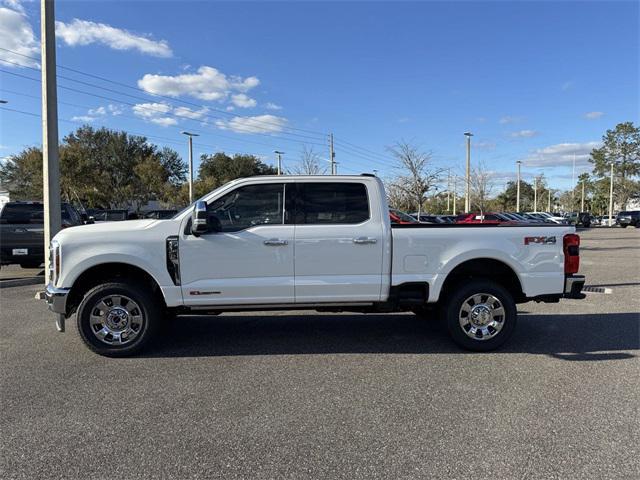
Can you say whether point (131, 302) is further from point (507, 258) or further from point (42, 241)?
point (42, 241)

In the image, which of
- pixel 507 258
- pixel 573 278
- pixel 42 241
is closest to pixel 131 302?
pixel 507 258

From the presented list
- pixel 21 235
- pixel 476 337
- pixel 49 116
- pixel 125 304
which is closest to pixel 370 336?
pixel 476 337

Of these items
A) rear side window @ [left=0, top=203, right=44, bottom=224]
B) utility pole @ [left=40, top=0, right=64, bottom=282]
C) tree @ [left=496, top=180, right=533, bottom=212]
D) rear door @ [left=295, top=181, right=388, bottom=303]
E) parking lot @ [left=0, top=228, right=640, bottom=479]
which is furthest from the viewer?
tree @ [left=496, top=180, right=533, bottom=212]

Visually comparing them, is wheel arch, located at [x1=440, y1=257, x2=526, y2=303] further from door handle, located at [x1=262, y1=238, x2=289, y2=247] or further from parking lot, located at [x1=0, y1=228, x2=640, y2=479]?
door handle, located at [x1=262, y1=238, x2=289, y2=247]

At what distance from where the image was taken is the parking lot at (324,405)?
10.0ft

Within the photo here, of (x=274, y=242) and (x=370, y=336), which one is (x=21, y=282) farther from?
(x=370, y=336)

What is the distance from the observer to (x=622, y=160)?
79.5 m

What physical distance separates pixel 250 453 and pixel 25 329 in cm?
500

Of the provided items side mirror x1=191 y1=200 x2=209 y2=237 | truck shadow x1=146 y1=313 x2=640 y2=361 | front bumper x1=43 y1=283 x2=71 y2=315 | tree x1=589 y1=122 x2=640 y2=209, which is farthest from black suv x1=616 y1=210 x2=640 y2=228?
front bumper x1=43 y1=283 x2=71 y2=315

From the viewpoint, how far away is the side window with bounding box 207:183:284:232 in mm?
5262

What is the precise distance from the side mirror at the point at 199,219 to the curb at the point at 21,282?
26.1 ft

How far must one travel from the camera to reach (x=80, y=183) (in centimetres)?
4197

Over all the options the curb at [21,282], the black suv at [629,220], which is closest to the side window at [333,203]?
the curb at [21,282]

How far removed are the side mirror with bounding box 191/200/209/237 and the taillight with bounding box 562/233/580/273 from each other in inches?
162
